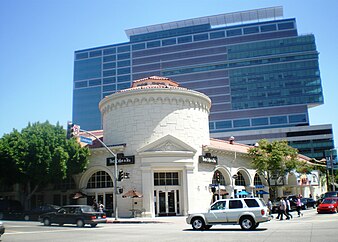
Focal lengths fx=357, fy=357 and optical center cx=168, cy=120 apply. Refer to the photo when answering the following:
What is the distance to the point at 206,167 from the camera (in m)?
36.0

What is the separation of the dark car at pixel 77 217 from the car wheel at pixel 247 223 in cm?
1050

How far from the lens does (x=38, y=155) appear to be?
106 feet

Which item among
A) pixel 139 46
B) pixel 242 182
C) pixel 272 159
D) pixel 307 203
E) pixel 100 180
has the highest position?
pixel 139 46

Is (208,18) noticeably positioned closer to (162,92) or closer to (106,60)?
(106,60)

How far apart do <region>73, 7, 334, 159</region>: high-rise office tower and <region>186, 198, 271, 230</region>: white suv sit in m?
98.0

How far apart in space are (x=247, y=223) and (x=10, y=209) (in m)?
26.4

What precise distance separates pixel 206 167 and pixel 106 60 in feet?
389

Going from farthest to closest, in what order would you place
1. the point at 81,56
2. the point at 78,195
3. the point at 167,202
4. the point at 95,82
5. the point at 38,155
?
the point at 81,56
the point at 95,82
the point at 78,195
the point at 167,202
the point at 38,155

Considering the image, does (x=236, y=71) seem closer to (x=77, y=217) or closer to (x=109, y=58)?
(x=109, y=58)

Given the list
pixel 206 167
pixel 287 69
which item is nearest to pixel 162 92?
pixel 206 167

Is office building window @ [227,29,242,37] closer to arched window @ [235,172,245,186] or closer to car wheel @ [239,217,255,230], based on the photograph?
arched window @ [235,172,245,186]

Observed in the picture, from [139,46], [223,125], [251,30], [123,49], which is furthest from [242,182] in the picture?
[123,49]

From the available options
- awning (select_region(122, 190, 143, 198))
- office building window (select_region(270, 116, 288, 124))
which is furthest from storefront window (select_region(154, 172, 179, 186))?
office building window (select_region(270, 116, 288, 124))

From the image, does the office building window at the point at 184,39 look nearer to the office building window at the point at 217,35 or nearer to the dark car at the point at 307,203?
the office building window at the point at 217,35
